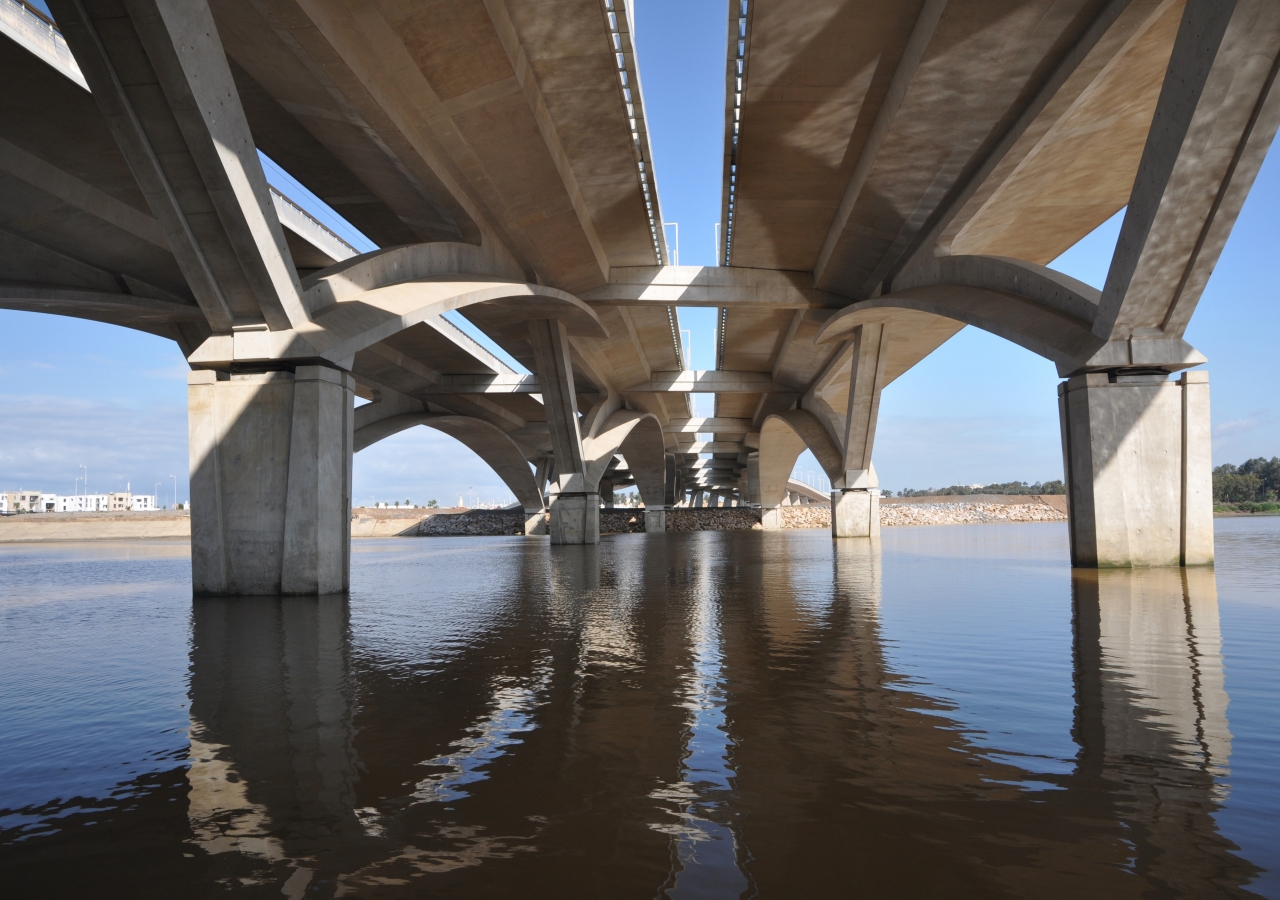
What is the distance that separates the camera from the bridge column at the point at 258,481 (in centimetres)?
1345

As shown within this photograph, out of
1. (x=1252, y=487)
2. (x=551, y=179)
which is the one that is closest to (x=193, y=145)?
(x=551, y=179)

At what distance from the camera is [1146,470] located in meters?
15.7

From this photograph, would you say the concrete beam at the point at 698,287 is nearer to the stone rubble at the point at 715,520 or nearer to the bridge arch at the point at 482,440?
the bridge arch at the point at 482,440

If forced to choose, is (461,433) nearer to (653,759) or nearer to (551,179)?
(551,179)

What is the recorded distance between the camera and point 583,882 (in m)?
2.80

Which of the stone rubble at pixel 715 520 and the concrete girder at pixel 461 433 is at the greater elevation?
the concrete girder at pixel 461 433

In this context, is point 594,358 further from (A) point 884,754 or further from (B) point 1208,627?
(A) point 884,754

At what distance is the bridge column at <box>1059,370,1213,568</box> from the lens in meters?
15.6

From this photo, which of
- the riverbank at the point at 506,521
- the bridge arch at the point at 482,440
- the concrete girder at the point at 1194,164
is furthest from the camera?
the riverbank at the point at 506,521

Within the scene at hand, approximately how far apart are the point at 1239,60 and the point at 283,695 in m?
13.7

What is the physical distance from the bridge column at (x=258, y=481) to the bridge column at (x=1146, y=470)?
46.0 feet

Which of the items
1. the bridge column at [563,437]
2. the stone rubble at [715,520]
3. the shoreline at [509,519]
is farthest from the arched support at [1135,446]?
the stone rubble at [715,520]

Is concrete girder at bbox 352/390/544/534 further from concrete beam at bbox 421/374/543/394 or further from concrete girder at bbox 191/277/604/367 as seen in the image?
concrete girder at bbox 191/277/604/367

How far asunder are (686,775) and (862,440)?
3434 centimetres
